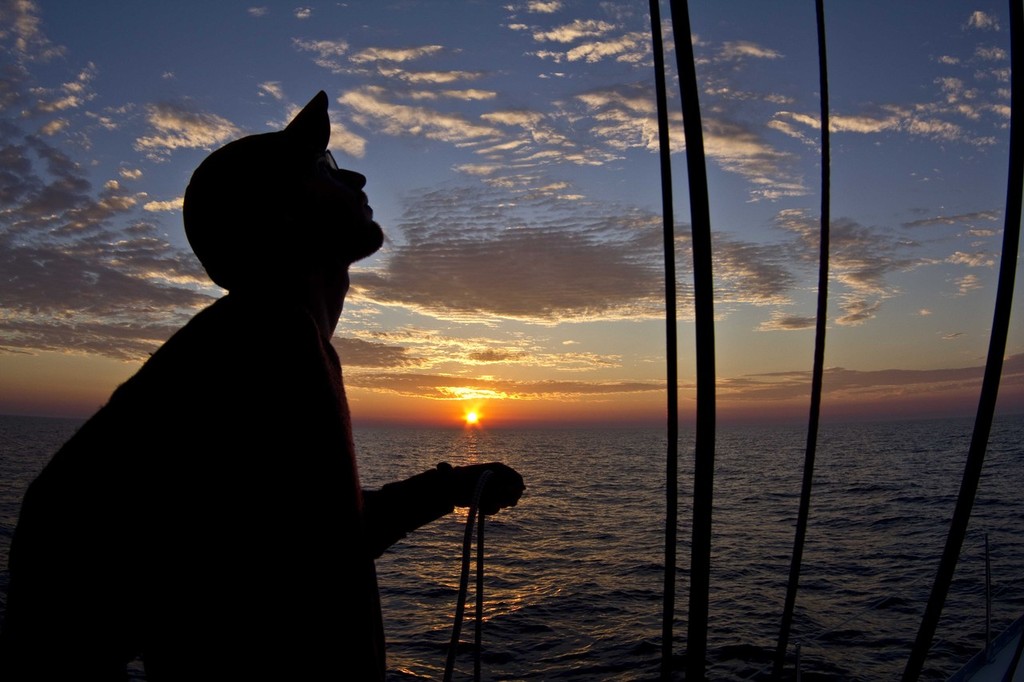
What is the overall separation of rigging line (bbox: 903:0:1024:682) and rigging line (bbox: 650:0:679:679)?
1.94 ft

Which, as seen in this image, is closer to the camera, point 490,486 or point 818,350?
point 818,350

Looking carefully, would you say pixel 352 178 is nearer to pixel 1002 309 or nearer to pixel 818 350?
pixel 818 350

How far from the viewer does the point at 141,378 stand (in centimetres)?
118

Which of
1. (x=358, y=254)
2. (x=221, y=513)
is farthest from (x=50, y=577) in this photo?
(x=358, y=254)

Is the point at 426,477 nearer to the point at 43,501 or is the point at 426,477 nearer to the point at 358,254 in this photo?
the point at 358,254

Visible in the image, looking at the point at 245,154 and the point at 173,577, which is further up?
the point at 245,154

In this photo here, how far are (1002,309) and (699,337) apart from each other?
937mm

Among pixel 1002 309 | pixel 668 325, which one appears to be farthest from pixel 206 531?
pixel 1002 309

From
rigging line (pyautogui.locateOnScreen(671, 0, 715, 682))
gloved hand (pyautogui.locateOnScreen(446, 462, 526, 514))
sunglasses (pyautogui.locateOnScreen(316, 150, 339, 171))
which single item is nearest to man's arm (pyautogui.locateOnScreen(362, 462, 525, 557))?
gloved hand (pyautogui.locateOnScreen(446, 462, 526, 514))

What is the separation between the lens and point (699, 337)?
1.03 meters

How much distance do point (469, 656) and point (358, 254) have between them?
1197cm

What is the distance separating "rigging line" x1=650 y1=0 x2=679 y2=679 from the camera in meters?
1.26

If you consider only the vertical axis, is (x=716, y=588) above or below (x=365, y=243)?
below

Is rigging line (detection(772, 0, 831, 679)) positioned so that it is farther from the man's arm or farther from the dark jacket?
the dark jacket
